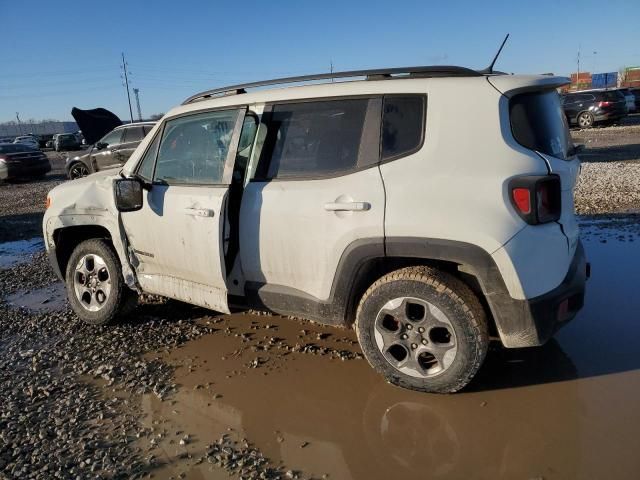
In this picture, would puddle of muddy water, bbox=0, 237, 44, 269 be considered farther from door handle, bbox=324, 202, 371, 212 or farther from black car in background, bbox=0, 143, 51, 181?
black car in background, bbox=0, 143, 51, 181

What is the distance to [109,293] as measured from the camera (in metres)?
4.55

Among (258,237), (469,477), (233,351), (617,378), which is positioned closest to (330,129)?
(258,237)

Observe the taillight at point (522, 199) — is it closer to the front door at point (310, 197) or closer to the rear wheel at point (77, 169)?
the front door at point (310, 197)

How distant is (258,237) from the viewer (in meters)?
3.59

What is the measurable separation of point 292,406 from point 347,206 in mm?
1328

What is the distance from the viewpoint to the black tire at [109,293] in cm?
450

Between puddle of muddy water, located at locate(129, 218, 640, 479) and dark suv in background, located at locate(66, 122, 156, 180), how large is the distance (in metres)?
11.3

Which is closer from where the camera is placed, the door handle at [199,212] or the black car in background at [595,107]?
the door handle at [199,212]

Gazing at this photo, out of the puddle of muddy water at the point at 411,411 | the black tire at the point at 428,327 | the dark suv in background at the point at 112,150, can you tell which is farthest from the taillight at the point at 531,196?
the dark suv in background at the point at 112,150

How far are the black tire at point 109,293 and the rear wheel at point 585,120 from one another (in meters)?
24.2

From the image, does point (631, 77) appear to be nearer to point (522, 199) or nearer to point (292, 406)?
point (522, 199)

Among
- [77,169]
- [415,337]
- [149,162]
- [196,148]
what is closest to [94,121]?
[77,169]

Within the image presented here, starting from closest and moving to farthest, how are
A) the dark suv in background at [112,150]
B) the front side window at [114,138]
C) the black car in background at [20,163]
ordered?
the dark suv in background at [112,150]
the front side window at [114,138]
the black car in background at [20,163]

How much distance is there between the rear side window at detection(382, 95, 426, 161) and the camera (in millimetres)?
3098
